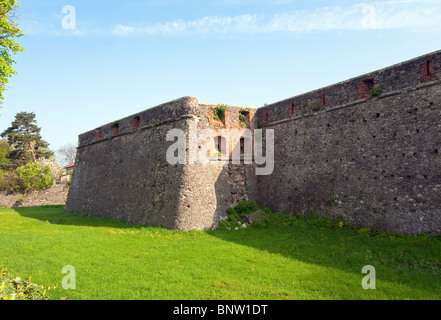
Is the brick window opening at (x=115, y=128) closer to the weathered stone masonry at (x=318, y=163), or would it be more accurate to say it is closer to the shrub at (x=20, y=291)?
the weathered stone masonry at (x=318, y=163)

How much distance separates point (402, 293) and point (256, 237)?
6922mm

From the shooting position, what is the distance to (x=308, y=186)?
15133 millimetres

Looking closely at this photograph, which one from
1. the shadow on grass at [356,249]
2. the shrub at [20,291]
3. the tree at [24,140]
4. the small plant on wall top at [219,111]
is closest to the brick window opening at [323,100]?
the small plant on wall top at [219,111]

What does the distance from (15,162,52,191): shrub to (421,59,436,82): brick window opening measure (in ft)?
129

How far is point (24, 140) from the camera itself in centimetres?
5059

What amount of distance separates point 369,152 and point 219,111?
7.76 m

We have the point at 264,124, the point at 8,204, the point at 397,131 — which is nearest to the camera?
the point at 397,131

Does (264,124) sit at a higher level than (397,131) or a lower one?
higher

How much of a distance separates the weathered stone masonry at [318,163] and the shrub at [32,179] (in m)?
20.7

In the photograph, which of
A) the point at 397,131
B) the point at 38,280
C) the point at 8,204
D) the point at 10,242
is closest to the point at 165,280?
the point at 38,280

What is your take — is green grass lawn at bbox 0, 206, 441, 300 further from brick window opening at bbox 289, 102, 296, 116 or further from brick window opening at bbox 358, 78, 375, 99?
brick window opening at bbox 358, 78, 375, 99

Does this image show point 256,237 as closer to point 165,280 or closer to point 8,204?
point 165,280

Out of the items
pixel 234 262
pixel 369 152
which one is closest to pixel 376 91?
pixel 369 152

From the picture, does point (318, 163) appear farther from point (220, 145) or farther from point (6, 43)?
point (6, 43)
